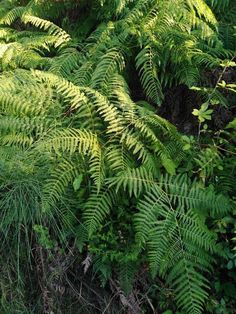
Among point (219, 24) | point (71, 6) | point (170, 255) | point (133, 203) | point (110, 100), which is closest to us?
point (170, 255)

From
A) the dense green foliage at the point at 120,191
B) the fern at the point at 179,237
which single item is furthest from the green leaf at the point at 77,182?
the fern at the point at 179,237

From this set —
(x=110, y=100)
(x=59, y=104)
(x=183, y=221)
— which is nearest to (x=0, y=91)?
(x=59, y=104)

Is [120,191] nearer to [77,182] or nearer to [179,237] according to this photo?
[77,182]

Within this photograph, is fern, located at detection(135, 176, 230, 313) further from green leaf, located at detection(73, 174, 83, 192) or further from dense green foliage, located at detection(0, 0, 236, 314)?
Result: green leaf, located at detection(73, 174, 83, 192)

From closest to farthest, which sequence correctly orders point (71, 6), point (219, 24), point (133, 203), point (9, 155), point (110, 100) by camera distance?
point (133, 203), point (9, 155), point (110, 100), point (219, 24), point (71, 6)

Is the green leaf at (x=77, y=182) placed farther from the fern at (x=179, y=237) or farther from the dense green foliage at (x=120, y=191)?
the fern at (x=179, y=237)

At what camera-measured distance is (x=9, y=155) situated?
295cm

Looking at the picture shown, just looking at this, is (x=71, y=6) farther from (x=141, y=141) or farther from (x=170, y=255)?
(x=170, y=255)

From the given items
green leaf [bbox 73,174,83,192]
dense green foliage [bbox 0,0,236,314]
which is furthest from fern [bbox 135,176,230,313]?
green leaf [bbox 73,174,83,192]

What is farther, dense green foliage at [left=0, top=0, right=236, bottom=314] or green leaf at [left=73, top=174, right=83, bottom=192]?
green leaf at [left=73, top=174, right=83, bottom=192]

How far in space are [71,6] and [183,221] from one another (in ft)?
8.30

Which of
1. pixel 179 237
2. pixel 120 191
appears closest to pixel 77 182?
pixel 120 191

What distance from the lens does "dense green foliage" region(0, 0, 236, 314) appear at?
257cm

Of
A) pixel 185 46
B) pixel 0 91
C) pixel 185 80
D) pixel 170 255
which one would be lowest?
pixel 170 255
